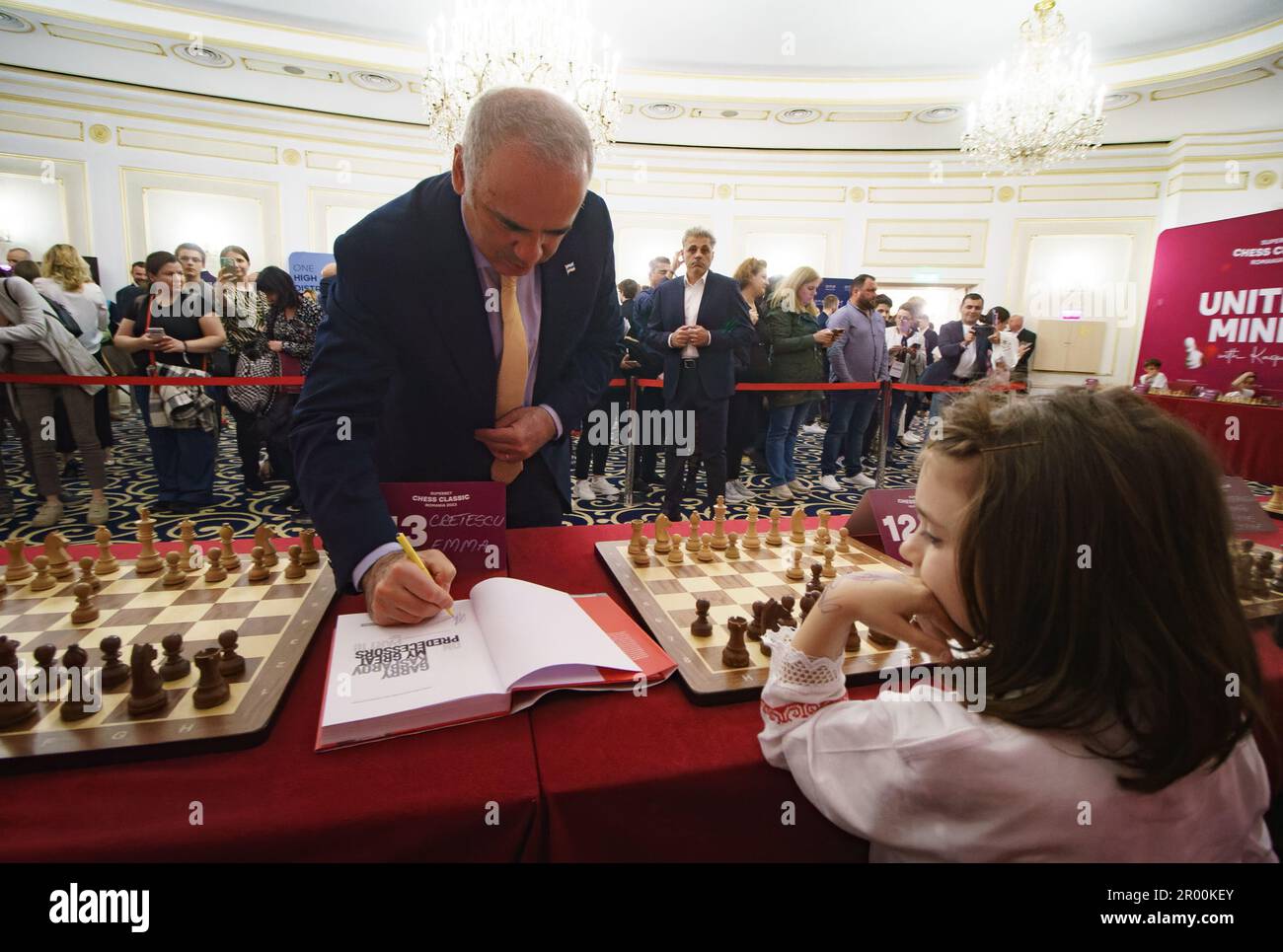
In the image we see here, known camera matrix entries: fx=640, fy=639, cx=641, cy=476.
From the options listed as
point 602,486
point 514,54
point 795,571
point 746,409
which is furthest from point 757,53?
point 795,571

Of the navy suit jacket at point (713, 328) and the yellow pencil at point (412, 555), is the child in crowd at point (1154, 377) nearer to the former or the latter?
the navy suit jacket at point (713, 328)

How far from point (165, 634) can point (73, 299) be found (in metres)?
5.32

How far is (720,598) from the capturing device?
1305mm

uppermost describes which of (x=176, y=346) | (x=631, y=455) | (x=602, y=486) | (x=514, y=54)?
(x=514, y=54)

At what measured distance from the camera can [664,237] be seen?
10.5 metres

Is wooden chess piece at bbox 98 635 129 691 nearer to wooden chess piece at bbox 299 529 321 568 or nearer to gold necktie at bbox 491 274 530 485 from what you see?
wooden chess piece at bbox 299 529 321 568

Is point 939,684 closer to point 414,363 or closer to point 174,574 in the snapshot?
point 414,363

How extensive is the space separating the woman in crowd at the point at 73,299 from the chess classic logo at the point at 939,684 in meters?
5.08

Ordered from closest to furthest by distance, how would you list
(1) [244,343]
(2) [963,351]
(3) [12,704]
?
(3) [12,704] < (1) [244,343] < (2) [963,351]

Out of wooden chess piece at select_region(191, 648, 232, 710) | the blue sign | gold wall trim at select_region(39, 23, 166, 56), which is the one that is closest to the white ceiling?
gold wall trim at select_region(39, 23, 166, 56)

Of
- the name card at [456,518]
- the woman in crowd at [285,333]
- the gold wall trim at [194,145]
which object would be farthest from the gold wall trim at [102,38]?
the name card at [456,518]

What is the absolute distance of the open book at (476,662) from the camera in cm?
84

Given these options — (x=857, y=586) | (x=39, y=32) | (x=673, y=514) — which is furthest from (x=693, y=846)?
(x=39, y=32)

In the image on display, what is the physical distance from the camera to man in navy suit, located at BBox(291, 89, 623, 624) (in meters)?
1.15
